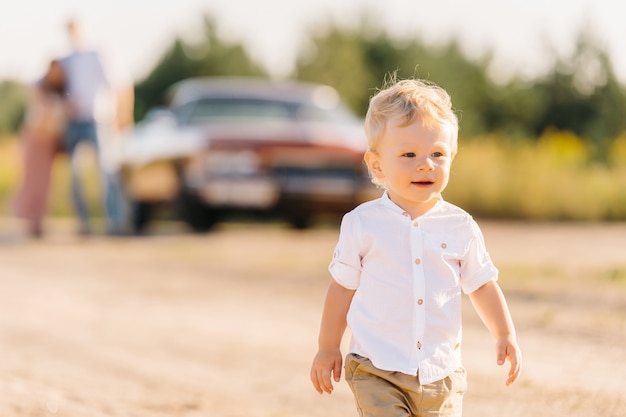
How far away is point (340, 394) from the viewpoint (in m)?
3.81

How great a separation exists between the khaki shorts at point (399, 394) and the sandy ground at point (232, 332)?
0.80 metres

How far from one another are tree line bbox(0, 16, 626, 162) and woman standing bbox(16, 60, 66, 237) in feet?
31.7

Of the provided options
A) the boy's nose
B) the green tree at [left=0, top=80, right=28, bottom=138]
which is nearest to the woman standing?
the boy's nose

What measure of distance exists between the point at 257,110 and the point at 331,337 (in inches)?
337

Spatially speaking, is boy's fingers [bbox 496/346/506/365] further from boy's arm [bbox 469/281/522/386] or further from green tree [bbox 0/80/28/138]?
green tree [bbox 0/80/28/138]

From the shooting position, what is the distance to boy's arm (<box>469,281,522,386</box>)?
8.61 feet

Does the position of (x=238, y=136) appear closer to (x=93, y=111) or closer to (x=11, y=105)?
(x=93, y=111)

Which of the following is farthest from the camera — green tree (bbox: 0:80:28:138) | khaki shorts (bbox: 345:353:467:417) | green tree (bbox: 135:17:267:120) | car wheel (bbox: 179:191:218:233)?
green tree (bbox: 0:80:28:138)

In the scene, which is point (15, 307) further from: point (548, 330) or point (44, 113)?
point (44, 113)

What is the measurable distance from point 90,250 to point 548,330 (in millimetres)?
5516

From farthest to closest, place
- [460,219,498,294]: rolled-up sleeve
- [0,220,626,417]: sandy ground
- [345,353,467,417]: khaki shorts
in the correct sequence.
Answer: [0,220,626,417]: sandy ground < [460,219,498,294]: rolled-up sleeve < [345,353,467,417]: khaki shorts

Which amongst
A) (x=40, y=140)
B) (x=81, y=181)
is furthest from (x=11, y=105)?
(x=81, y=181)

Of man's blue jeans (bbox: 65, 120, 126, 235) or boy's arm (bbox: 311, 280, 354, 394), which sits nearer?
boy's arm (bbox: 311, 280, 354, 394)

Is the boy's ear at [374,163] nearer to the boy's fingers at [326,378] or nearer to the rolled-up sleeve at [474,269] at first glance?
the rolled-up sleeve at [474,269]
